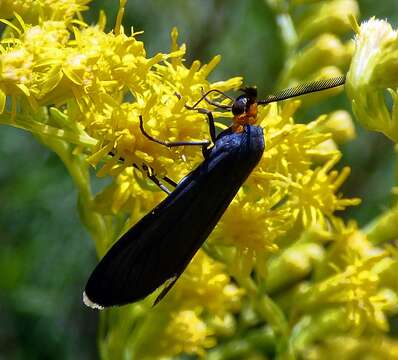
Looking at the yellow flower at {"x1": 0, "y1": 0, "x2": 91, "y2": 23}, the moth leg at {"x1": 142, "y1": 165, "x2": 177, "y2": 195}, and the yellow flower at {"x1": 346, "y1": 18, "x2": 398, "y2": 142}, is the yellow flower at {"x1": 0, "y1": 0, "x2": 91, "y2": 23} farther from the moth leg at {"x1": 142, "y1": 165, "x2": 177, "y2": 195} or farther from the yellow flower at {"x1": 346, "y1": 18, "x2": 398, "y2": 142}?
the yellow flower at {"x1": 346, "y1": 18, "x2": 398, "y2": 142}

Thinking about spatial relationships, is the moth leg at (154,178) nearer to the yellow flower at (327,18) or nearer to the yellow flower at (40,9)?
the yellow flower at (40,9)

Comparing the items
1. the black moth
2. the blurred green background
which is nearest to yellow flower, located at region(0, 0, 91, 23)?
the black moth

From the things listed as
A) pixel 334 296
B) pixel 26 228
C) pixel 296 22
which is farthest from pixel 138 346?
pixel 296 22

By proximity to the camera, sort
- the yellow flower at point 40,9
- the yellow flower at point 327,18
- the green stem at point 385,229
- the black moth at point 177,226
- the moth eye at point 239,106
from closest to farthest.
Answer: the black moth at point 177,226 < the yellow flower at point 40,9 < the moth eye at point 239,106 < the green stem at point 385,229 < the yellow flower at point 327,18

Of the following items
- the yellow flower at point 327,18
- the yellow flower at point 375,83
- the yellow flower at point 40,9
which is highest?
the yellow flower at point 40,9

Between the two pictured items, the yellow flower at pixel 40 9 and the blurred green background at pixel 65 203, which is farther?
the blurred green background at pixel 65 203

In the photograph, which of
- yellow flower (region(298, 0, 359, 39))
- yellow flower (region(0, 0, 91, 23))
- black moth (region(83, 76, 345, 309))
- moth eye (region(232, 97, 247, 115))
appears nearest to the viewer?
black moth (region(83, 76, 345, 309))

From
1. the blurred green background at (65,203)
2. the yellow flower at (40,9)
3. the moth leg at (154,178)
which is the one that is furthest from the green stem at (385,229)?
the yellow flower at (40,9)

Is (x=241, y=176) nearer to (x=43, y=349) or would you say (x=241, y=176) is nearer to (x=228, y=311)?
(x=228, y=311)

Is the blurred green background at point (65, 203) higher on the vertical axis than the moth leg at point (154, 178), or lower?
lower
